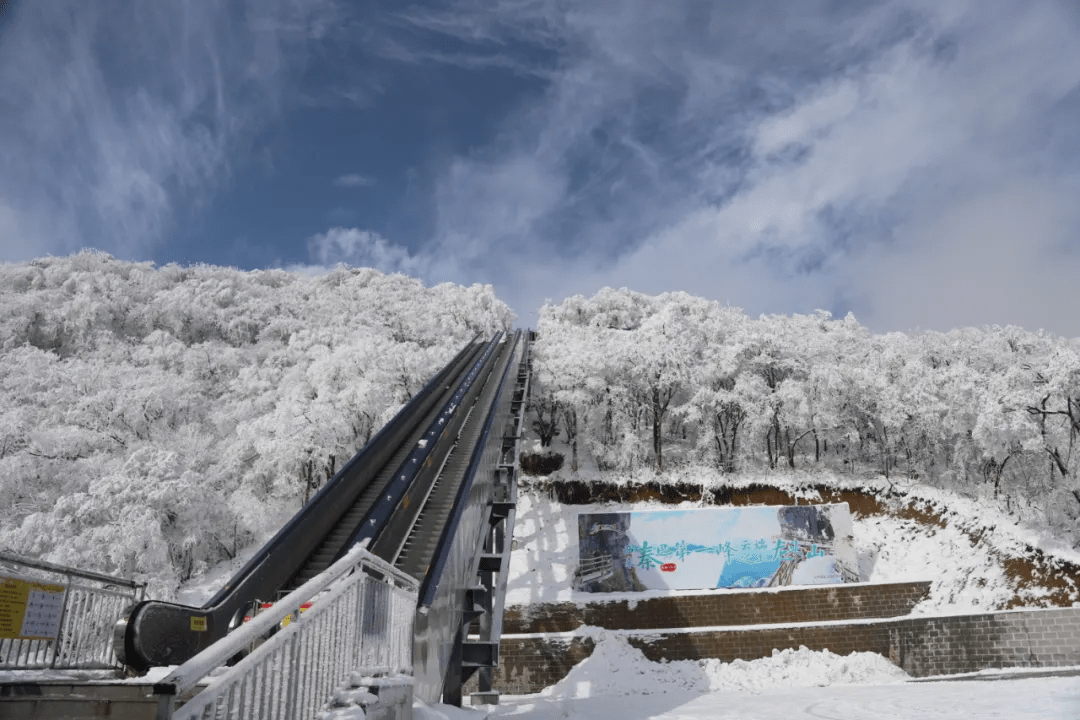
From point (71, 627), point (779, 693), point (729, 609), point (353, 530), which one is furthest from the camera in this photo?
point (729, 609)

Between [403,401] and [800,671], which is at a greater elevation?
[403,401]

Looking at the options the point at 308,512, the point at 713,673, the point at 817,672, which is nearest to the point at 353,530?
the point at 308,512

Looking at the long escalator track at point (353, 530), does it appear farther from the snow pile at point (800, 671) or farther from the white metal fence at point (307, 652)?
the snow pile at point (800, 671)

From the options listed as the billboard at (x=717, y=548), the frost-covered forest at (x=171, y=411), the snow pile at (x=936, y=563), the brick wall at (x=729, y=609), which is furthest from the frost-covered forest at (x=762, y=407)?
the frost-covered forest at (x=171, y=411)

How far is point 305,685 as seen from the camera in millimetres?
3695

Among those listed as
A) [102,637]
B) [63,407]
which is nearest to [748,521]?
[102,637]

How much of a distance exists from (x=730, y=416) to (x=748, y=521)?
952 cm

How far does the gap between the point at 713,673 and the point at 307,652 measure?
17540 millimetres

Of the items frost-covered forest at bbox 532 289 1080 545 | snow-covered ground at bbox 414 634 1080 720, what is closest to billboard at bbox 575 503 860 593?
snow-covered ground at bbox 414 634 1080 720

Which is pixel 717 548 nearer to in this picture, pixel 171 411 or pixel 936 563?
pixel 936 563

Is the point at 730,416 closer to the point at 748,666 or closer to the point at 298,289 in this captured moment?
the point at 748,666

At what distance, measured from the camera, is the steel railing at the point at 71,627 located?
6055 mm

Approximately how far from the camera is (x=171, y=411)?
30.2 m

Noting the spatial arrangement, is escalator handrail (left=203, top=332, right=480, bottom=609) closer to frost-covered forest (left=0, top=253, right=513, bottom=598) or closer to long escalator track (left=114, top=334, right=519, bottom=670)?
long escalator track (left=114, top=334, right=519, bottom=670)
